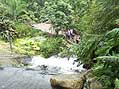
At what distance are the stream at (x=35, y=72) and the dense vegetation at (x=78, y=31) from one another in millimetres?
677

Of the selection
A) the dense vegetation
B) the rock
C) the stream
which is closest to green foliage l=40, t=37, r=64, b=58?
the dense vegetation

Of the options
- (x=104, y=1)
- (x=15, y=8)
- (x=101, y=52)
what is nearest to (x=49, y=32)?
(x=15, y=8)

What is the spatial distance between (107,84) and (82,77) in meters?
1.75

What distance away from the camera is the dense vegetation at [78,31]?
289 inches

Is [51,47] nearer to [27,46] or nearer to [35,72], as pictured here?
[27,46]

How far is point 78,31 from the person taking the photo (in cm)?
1975

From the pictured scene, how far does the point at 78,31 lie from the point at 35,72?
8.23 meters

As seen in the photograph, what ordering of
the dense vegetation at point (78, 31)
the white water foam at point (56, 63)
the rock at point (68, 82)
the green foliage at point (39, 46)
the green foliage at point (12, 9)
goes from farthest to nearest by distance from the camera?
the green foliage at point (12, 9) < the green foliage at point (39, 46) < the white water foam at point (56, 63) < the rock at point (68, 82) < the dense vegetation at point (78, 31)

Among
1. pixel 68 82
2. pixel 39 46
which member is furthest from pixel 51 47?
pixel 68 82

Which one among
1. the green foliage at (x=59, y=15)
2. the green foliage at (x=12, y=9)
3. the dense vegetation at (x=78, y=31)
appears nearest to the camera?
the dense vegetation at (x=78, y=31)

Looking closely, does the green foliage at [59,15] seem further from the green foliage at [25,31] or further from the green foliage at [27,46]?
the green foliage at [27,46]

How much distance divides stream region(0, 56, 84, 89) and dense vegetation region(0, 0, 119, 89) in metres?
0.68

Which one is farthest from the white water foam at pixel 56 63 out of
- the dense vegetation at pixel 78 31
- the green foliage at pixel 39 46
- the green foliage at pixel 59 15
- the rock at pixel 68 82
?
→ the green foliage at pixel 59 15

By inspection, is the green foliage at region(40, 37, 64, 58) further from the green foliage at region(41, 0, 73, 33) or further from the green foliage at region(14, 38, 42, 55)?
the green foliage at region(41, 0, 73, 33)
